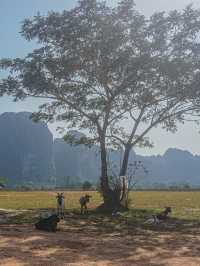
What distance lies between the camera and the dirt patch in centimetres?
1688

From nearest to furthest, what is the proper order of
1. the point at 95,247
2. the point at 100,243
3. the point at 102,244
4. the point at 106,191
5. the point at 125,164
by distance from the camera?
the point at 95,247 < the point at 102,244 < the point at 100,243 < the point at 106,191 < the point at 125,164

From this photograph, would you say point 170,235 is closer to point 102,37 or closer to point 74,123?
point 102,37

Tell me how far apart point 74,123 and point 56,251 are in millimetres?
27662

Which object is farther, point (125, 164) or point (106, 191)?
point (125, 164)

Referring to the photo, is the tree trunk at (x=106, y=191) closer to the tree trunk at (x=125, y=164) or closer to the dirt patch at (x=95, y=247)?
the tree trunk at (x=125, y=164)

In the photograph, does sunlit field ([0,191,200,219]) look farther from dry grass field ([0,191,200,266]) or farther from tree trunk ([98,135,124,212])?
dry grass field ([0,191,200,266])

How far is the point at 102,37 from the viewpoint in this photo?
39.1m

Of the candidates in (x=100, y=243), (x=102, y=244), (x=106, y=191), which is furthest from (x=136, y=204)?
(x=102, y=244)

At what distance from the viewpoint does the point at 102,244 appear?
2072 centimetres

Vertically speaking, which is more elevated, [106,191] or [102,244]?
[106,191]

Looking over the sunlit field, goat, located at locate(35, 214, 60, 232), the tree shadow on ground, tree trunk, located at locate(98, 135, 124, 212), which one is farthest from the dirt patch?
tree trunk, located at locate(98, 135, 124, 212)

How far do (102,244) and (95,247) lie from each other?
3.06ft

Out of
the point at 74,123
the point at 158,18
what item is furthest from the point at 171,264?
the point at 74,123

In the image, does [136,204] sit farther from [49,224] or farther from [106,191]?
[49,224]
